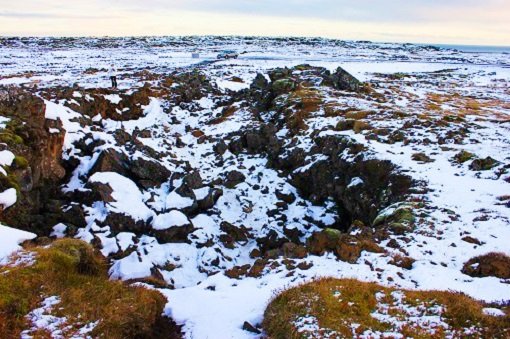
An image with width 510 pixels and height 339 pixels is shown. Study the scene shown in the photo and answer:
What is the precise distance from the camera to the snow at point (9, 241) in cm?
1003

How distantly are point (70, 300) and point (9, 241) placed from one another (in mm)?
3645

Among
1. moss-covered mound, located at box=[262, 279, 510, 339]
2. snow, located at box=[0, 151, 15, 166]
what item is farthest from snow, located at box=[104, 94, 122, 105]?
moss-covered mound, located at box=[262, 279, 510, 339]

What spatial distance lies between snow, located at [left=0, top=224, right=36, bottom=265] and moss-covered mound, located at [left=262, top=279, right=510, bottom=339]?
23.0ft

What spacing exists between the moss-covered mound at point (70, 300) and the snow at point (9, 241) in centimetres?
42

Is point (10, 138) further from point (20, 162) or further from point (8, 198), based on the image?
point (8, 198)

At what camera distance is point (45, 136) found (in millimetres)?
21266

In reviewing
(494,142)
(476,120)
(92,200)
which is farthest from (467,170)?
(92,200)

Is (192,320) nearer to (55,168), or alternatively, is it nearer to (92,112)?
(55,168)

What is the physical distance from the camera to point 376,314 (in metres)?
8.88

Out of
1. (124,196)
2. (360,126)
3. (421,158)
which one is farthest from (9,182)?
(360,126)

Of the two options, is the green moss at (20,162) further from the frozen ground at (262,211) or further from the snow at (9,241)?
the snow at (9,241)

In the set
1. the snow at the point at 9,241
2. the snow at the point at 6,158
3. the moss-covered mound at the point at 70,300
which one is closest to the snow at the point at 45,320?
the moss-covered mound at the point at 70,300

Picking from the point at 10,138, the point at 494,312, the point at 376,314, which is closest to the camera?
the point at 494,312

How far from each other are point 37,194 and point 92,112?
1269cm
